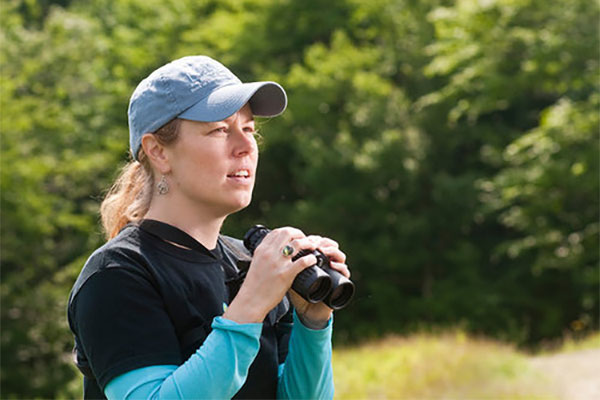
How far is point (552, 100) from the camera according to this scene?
76.7ft

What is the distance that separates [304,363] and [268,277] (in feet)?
1.13

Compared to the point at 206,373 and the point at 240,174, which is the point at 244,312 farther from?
the point at 240,174

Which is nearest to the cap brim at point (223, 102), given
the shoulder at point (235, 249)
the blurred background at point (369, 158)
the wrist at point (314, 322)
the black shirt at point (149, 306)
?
the black shirt at point (149, 306)

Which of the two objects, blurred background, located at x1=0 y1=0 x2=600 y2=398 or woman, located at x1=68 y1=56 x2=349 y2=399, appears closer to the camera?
woman, located at x1=68 y1=56 x2=349 y2=399

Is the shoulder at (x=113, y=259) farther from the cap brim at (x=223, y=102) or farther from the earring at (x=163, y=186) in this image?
the cap brim at (x=223, y=102)

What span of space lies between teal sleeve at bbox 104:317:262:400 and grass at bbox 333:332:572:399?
765 centimetres

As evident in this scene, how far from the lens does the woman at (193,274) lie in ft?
5.28

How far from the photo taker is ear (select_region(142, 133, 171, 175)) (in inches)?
70.9

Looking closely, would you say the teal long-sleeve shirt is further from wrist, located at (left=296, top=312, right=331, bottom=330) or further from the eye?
the eye

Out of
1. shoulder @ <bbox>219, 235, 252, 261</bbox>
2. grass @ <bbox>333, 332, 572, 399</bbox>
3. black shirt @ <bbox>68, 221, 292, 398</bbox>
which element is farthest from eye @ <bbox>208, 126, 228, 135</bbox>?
grass @ <bbox>333, 332, 572, 399</bbox>

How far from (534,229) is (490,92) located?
3353 mm

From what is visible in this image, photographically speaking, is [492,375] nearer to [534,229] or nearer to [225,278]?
[225,278]

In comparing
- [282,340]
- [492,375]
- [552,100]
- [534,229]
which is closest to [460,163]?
[552,100]

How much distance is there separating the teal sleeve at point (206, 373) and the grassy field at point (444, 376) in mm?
7657
